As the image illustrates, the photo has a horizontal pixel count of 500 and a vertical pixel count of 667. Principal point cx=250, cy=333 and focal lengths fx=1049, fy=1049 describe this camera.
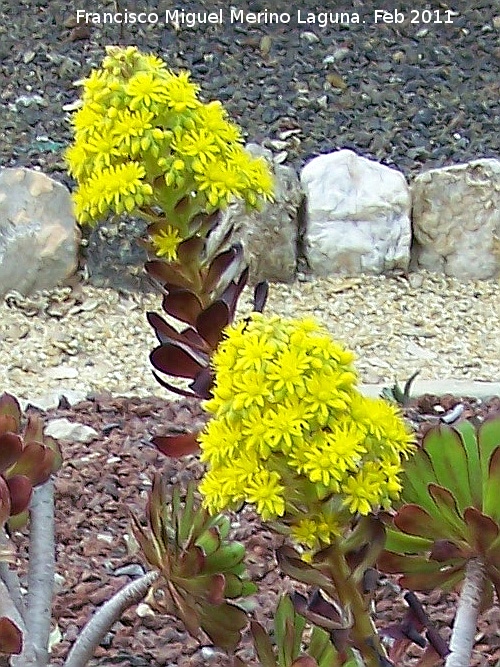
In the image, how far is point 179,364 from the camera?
1.22 meters

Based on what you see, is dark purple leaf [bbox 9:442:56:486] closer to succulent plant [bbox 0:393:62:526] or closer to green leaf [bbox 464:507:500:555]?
succulent plant [bbox 0:393:62:526]

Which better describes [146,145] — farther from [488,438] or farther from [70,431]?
[70,431]

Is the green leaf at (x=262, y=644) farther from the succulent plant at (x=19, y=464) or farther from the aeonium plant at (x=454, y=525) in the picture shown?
the succulent plant at (x=19, y=464)

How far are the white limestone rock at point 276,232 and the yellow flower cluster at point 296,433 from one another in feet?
9.64

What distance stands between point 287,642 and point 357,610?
0.50 feet

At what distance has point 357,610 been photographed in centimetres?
89

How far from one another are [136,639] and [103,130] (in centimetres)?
73

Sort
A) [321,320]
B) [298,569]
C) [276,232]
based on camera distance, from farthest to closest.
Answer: [276,232], [321,320], [298,569]

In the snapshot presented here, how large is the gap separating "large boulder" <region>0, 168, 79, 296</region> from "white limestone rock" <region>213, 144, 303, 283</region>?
608mm

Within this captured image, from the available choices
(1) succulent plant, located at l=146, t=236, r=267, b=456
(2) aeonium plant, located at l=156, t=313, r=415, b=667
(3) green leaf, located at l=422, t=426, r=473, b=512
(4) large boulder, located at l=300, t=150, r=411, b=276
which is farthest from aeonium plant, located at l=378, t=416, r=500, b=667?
(4) large boulder, located at l=300, t=150, r=411, b=276

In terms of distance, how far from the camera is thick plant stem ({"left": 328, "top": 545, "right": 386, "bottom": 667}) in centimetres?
86

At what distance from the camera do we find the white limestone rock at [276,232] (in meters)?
3.77

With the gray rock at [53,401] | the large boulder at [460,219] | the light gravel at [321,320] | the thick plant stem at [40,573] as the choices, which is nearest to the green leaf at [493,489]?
the thick plant stem at [40,573]

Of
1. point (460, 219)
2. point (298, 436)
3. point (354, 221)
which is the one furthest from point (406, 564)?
point (460, 219)
